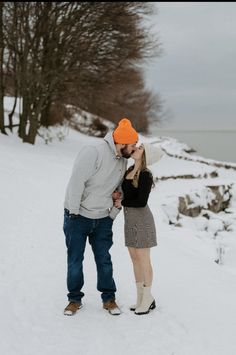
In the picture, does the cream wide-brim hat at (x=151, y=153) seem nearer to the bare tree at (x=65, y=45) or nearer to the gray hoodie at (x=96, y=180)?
the gray hoodie at (x=96, y=180)

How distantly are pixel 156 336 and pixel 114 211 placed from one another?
49.3 inches

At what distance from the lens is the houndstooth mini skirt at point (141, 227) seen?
4316mm

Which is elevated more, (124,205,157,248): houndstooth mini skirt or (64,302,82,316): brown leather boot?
(124,205,157,248): houndstooth mini skirt

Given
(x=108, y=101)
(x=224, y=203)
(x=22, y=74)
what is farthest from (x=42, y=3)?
(x=224, y=203)

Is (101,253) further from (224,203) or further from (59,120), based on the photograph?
(59,120)

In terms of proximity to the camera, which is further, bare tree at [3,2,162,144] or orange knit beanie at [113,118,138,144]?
bare tree at [3,2,162,144]

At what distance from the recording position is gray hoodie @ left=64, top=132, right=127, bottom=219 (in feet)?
13.3

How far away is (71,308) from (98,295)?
1.80ft

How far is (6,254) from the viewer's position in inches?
235

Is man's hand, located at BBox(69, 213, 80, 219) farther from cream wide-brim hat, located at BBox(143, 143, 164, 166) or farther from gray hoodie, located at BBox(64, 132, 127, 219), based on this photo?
cream wide-brim hat, located at BBox(143, 143, 164, 166)

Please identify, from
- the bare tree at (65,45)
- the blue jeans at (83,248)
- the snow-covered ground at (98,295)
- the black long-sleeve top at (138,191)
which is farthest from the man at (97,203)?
the bare tree at (65,45)

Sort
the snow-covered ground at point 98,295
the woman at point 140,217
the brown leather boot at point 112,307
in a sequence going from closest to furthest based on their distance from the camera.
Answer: the snow-covered ground at point 98,295 < the woman at point 140,217 < the brown leather boot at point 112,307

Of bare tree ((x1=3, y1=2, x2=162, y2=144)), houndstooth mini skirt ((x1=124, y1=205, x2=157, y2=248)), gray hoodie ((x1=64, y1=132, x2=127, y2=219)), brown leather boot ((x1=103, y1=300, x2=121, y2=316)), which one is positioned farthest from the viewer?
bare tree ((x1=3, y1=2, x2=162, y2=144))

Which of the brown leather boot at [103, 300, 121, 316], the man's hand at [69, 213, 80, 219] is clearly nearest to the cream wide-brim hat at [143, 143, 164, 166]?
the man's hand at [69, 213, 80, 219]
